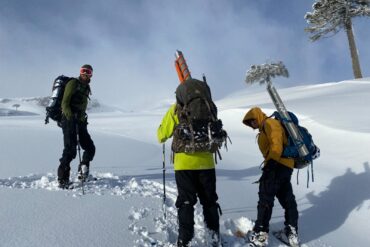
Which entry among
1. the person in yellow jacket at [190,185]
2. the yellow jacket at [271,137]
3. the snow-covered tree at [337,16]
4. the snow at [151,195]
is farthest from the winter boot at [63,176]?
the snow-covered tree at [337,16]

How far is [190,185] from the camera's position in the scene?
4.10 meters

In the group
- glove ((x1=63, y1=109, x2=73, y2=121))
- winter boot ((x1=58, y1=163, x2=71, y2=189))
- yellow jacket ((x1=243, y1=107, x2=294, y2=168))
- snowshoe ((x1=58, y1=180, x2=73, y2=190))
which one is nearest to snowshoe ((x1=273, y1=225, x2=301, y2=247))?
yellow jacket ((x1=243, y1=107, x2=294, y2=168))

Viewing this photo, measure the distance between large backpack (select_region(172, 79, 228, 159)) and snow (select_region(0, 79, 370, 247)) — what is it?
116 cm

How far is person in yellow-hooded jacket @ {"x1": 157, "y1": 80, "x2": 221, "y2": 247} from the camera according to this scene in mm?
4023

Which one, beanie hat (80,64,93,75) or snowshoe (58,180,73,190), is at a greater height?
beanie hat (80,64,93,75)

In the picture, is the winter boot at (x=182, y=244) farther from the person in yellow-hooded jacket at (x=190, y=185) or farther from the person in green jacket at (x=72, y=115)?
the person in green jacket at (x=72, y=115)

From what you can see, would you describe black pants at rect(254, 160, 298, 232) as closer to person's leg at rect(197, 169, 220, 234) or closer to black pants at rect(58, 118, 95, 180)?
person's leg at rect(197, 169, 220, 234)

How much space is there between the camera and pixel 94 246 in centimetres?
375

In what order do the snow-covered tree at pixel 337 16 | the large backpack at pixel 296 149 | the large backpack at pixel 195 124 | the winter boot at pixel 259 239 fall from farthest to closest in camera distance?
the snow-covered tree at pixel 337 16
the large backpack at pixel 296 149
the winter boot at pixel 259 239
the large backpack at pixel 195 124

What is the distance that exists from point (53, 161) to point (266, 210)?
18.8 ft

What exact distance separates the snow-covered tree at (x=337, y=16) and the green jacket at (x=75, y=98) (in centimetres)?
2519

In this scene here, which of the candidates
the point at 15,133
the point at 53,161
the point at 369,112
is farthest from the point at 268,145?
the point at 15,133

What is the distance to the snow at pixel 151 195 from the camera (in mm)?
4191

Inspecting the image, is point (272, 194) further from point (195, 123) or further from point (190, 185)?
point (195, 123)
